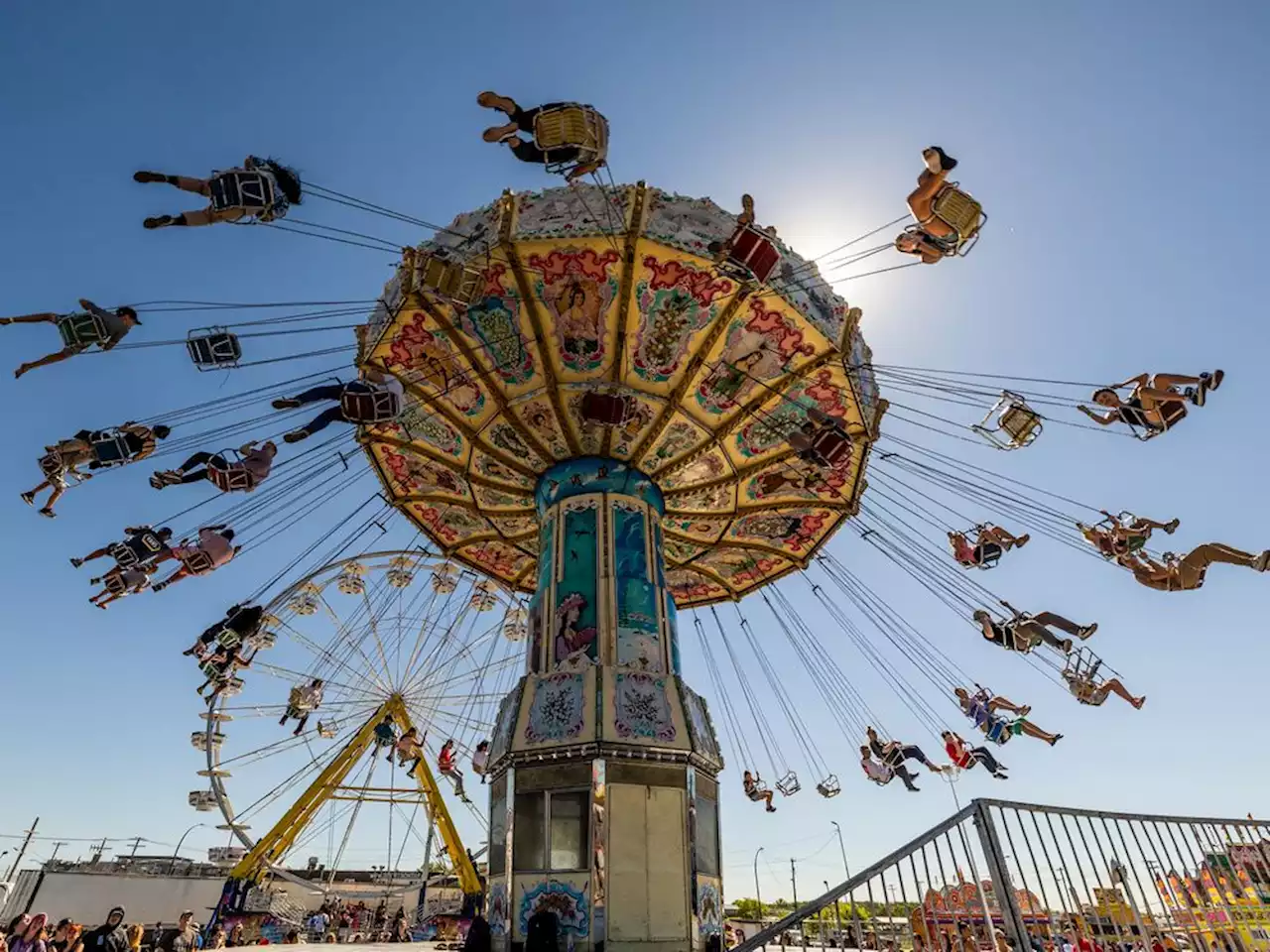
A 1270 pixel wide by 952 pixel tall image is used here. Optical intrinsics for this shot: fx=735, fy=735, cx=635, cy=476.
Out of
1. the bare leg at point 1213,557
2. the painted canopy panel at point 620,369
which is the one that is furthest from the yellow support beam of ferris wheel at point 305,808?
the bare leg at point 1213,557

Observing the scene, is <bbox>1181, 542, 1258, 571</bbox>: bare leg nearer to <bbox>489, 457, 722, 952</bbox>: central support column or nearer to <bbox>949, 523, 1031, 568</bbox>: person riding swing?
<bbox>949, 523, 1031, 568</bbox>: person riding swing

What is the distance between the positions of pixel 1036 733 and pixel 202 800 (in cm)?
2791

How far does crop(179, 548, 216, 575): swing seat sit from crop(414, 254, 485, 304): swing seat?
547 cm

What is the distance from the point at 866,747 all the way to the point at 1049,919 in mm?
12212

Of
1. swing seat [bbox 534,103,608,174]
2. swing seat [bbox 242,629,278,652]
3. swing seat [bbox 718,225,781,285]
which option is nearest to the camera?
swing seat [bbox 534,103,608,174]

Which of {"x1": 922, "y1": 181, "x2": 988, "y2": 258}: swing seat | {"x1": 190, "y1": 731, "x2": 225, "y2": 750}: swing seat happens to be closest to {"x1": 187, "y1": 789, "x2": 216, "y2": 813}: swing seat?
{"x1": 190, "y1": 731, "x2": 225, "y2": 750}: swing seat

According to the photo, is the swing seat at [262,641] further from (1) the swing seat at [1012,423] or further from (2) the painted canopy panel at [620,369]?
(1) the swing seat at [1012,423]

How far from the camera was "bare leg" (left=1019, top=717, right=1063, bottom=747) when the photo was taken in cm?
1422

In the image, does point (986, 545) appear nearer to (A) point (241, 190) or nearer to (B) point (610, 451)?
(B) point (610, 451)

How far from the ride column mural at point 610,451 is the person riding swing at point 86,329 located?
3.81 meters

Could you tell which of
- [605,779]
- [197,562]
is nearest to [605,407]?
[605,779]

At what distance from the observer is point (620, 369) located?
12.7 m

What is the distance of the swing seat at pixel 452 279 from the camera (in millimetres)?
10766

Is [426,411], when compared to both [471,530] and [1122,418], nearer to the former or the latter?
[471,530]
